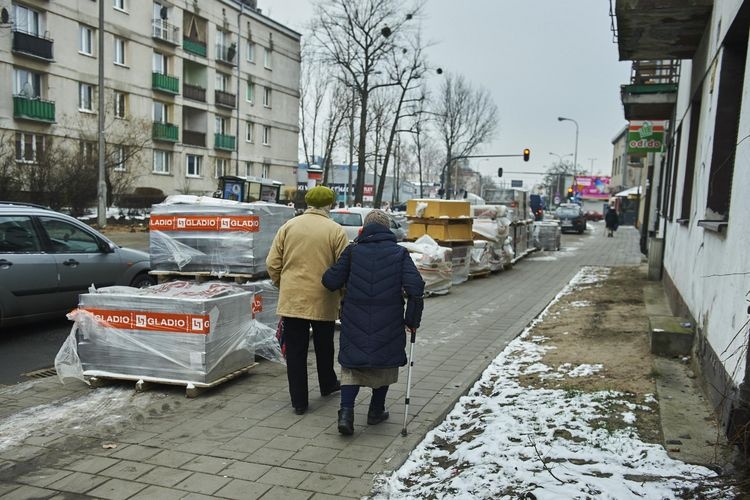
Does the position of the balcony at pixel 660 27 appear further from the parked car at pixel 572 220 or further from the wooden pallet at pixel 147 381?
the parked car at pixel 572 220

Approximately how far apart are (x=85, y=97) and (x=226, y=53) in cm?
1345

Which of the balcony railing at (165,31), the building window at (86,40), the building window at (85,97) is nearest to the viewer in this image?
the building window at (86,40)

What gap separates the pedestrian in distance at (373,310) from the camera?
4711 millimetres

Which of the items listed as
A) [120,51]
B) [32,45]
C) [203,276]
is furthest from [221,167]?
[203,276]

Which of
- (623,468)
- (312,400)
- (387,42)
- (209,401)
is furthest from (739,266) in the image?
(387,42)

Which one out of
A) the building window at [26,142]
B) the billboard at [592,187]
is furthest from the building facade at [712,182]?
the billboard at [592,187]

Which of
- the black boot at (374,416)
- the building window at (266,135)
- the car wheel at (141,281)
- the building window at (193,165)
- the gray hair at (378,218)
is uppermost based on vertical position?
the building window at (266,135)

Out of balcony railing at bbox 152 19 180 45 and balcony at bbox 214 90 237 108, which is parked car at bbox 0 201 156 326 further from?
balcony at bbox 214 90 237 108

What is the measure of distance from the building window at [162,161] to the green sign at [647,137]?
28363 millimetres

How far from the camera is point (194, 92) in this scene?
40719mm

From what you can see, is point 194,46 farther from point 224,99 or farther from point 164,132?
point 164,132

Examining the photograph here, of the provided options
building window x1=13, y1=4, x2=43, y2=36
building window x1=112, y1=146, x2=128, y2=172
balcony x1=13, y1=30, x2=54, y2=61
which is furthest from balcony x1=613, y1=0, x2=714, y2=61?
building window x1=13, y1=4, x2=43, y2=36

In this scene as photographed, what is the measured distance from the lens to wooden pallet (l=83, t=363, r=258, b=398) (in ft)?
18.4

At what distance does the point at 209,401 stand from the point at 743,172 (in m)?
4.76
